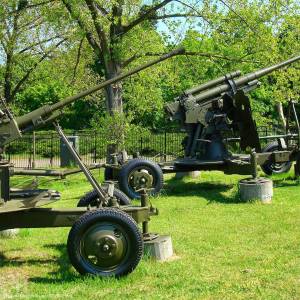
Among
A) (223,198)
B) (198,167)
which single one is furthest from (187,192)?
(223,198)

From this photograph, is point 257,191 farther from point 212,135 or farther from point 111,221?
point 111,221

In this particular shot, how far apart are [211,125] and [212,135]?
0.21 metres

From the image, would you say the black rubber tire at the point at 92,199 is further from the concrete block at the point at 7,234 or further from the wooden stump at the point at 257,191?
the wooden stump at the point at 257,191

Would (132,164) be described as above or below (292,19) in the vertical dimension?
below

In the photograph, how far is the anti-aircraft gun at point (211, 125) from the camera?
11.5m

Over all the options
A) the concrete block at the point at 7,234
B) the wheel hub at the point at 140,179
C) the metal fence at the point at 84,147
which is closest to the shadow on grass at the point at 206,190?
the wheel hub at the point at 140,179

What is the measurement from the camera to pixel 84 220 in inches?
220

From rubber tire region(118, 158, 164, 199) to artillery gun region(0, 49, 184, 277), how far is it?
4.52 meters

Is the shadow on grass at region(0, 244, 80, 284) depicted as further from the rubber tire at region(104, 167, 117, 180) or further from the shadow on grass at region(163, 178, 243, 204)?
the rubber tire at region(104, 167, 117, 180)

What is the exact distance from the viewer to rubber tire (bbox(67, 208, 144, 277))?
5578 mm

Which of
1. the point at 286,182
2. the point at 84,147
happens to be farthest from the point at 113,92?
the point at 84,147

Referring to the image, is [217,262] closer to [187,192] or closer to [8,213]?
[8,213]

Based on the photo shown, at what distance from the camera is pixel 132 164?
11.2m

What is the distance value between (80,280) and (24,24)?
13.6m
